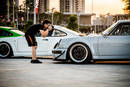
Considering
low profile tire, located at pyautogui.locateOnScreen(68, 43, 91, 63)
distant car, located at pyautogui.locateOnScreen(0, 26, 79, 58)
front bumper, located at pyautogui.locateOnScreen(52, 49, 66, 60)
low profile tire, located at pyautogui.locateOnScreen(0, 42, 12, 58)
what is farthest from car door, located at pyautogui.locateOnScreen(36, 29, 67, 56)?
low profile tire, located at pyautogui.locateOnScreen(68, 43, 91, 63)

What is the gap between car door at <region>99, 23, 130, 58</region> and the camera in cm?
1119

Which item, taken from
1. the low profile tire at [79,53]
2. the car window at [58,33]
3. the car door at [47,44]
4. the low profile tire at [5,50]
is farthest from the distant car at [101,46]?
the low profile tire at [5,50]

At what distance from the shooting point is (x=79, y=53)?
11508 millimetres

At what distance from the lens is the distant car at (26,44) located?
13.8 metres

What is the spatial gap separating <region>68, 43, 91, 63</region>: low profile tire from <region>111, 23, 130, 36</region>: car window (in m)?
1.03

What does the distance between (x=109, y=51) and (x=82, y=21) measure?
164 metres

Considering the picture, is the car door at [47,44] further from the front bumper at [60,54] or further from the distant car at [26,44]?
the front bumper at [60,54]

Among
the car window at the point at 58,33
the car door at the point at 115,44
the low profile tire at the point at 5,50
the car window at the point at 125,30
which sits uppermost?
the car window at the point at 125,30

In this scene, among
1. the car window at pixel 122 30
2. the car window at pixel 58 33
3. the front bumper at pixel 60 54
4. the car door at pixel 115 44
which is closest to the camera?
the car door at pixel 115 44

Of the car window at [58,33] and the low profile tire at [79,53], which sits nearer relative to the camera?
the low profile tire at [79,53]

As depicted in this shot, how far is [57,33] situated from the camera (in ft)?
46.2

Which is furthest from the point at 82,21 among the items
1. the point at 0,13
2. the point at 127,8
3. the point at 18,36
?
the point at 18,36

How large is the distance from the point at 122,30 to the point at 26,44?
14.1ft

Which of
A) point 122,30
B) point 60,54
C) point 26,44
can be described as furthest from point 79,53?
point 26,44
